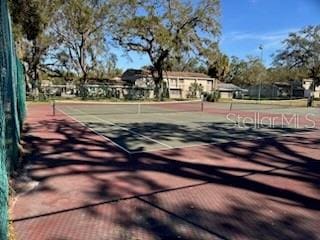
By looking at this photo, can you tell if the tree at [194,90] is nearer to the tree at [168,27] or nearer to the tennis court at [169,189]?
the tree at [168,27]

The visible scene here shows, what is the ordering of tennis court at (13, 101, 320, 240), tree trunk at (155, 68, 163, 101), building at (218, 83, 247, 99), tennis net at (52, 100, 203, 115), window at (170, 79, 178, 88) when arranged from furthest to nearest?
building at (218, 83, 247, 99), window at (170, 79, 178, 88), tree trunk at (155, 68, 163, 101), tennis net at (52, 100, 203, 115), tennis court at (13, 101, 320, 240)

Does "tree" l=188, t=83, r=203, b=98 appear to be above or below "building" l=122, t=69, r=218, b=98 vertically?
below

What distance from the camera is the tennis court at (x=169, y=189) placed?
5676 mm

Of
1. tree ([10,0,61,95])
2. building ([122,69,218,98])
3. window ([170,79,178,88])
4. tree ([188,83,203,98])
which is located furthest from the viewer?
window ([170,79,178,88])

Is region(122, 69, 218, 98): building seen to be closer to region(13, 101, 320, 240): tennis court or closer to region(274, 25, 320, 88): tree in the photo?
region(274, 25, 320, 88): tree

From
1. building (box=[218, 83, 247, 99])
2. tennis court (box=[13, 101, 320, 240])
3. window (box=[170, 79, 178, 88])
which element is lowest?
building (box=[218, 83, 247, 99])

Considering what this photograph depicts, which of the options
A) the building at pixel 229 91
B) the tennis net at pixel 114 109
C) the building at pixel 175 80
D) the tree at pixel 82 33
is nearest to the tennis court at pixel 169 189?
the tennis net at pixel 114 109

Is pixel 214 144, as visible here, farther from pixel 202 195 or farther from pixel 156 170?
pixel 202 195

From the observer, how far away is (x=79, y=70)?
2217 inches

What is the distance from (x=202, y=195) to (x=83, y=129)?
10852mm

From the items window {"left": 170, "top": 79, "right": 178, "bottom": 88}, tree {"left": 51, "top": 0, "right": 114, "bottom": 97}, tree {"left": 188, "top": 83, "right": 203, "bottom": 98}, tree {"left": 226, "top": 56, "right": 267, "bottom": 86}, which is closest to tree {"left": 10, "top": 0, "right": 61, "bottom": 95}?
tree {"left": 51, "top": 0, "right": 114, "bottom": 97}

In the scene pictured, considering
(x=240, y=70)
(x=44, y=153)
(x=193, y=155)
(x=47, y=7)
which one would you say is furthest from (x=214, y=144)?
(x=240, y=70)

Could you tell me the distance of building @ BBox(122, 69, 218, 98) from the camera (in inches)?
2835

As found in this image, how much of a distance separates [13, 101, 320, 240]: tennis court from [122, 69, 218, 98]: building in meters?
58.1
